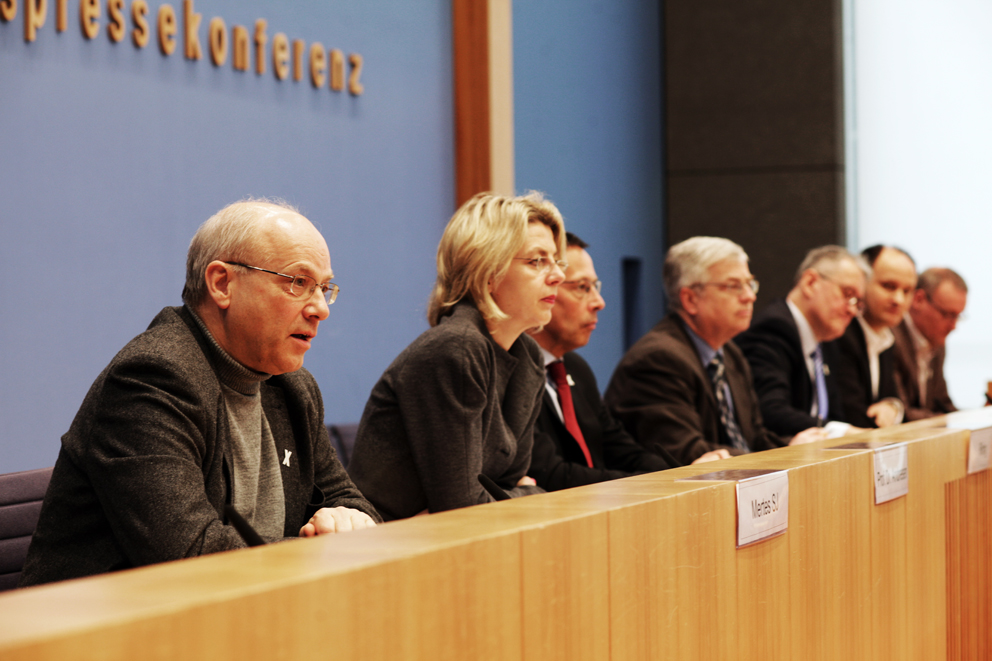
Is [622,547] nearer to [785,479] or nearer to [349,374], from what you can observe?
[785,479]

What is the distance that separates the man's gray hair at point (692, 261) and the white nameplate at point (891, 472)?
175 centimetres

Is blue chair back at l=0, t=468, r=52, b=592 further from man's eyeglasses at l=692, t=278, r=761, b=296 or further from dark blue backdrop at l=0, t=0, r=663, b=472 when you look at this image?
man's eyeglasses at l=692, t=278, r=761, b=296

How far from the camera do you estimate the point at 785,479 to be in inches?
56.0

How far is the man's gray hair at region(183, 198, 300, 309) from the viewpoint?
67.6 inches

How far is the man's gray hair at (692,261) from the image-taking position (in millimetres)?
3566

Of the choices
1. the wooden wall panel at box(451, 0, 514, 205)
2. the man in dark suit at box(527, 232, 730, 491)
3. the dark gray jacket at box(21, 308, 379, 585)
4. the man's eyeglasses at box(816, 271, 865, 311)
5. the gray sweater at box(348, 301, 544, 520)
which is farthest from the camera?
the wooden wall panel at box(451, 0, 514, 205)

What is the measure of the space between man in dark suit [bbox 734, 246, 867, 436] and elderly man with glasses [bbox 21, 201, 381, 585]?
2.47 m

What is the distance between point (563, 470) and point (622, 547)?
1.65m

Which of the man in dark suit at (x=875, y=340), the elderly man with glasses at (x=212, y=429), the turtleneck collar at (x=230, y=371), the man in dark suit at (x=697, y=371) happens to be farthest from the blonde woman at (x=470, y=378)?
the man in dark suit at (x=875, y=340)

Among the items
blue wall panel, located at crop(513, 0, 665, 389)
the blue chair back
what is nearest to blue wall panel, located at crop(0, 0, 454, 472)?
blue wall panel, located at crop(513, 0, 665, 389)

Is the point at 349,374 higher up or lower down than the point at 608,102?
lower down

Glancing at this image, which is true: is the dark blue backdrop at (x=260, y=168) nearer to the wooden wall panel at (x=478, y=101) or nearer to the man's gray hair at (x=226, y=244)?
the wooden wall panel at (x=478, y=101)

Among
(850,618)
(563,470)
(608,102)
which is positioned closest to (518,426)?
(563,470)

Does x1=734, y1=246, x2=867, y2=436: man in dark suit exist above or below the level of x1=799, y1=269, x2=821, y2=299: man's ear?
below
